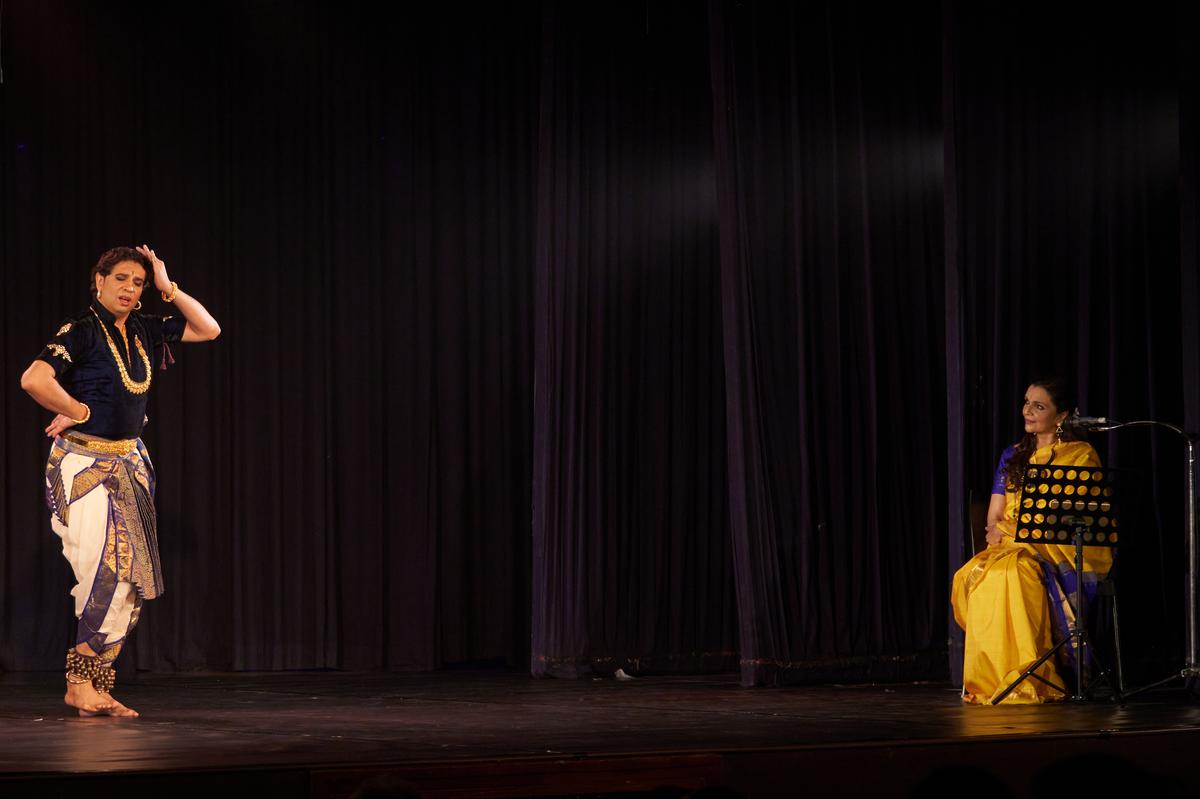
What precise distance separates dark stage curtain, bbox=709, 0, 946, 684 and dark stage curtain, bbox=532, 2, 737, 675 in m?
0.73

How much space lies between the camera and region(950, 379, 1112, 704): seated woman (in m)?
5.30

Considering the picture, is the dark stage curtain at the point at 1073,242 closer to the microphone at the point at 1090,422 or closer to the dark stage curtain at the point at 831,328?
the dark stage curtain at the point at 831,328

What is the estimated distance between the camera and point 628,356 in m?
6.94

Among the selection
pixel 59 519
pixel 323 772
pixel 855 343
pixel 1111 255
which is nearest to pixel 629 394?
pixel 855 343

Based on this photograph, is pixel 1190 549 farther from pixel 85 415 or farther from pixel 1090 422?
pixel 85 415

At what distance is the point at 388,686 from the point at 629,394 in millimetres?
1752

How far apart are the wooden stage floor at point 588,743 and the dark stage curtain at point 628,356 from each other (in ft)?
3.36

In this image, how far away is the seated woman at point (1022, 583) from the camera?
5297mm

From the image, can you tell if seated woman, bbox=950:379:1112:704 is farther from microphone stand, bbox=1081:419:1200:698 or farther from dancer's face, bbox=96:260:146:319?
dancer's face, bbox=96:260:146:319

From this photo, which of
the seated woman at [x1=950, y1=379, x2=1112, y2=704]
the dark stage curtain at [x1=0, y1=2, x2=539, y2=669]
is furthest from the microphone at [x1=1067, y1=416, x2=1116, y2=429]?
the dark stage curtain at [x1=0, y1=2, x2=539, y2=669]

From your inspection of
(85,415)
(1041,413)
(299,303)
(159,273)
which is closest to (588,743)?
(85,415)

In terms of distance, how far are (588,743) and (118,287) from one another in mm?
2420

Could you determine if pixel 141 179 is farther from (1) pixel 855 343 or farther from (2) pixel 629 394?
(1) pixel 855 343

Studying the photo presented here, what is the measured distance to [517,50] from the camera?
725cm
